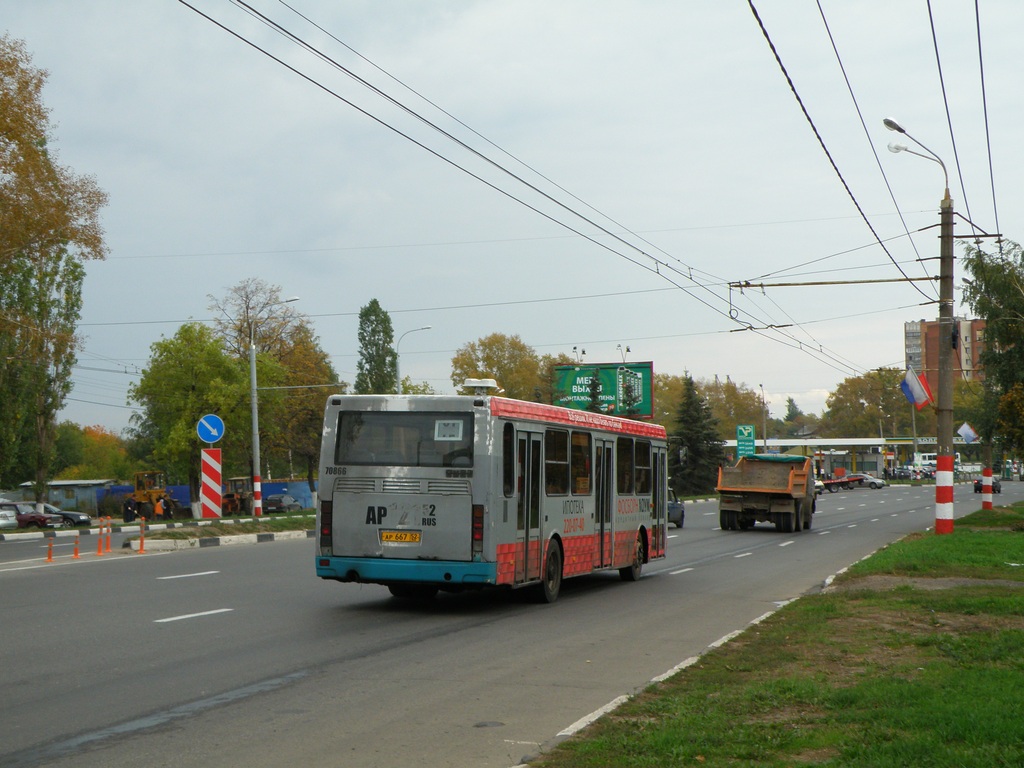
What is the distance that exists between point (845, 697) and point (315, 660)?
15.7ft

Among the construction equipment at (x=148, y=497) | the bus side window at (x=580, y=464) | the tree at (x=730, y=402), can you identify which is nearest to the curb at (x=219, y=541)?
the bus side window at (x=580, y=464)

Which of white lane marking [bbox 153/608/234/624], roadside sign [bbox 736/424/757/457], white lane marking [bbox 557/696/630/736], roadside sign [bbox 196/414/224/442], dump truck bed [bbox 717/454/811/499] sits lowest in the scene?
white lane marking [bbox 153/608/234/624]

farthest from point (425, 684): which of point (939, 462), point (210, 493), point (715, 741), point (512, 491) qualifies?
point (210, 493)

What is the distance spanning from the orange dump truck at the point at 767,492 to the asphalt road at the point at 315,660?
15791mm

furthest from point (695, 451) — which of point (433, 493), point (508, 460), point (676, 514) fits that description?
point (433, 493)

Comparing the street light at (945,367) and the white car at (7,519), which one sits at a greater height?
the street light at (945,367)

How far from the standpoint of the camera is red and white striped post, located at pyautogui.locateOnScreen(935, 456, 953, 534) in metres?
25.8

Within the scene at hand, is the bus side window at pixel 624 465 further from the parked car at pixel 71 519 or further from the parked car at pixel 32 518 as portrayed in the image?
the parked car at pixel 71 519

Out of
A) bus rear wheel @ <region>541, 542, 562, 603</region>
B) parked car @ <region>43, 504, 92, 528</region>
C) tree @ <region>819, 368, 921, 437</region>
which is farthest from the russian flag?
tree @ <region>819, 368, 921, 437</region>

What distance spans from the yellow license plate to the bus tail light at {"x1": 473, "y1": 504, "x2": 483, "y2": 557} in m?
0.70

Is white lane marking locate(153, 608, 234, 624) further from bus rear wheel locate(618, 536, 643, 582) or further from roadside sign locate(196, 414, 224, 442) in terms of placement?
roadside sign locate(196, 414, 224, 442)

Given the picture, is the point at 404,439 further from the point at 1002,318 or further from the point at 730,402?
the point at 730,402

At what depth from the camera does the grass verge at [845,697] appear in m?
6.14

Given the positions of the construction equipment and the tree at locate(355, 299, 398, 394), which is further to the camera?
the tree at locate(355, 299, 398, 394)
